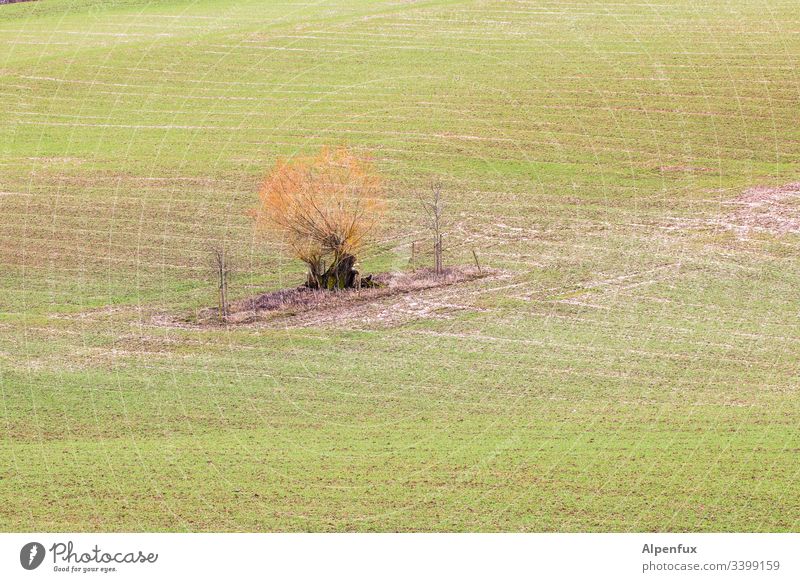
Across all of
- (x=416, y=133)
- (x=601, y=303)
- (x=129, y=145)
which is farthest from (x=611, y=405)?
(x=129, y=145)

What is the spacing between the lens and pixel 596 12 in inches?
3824

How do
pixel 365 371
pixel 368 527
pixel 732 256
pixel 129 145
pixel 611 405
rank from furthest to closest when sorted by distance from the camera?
pixel 129 145
pixel 732 256
pixel 365 371
pixel 611 405
pixel 368 527

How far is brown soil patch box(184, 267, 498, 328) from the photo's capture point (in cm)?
5409

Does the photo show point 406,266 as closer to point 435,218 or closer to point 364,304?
point 435,218

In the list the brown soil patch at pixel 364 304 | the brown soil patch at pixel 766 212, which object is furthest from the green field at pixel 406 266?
the brown soil patch at pixel 364 304

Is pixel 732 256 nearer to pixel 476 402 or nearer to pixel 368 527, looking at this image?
pixel 476 402

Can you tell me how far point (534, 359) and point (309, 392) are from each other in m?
8.47

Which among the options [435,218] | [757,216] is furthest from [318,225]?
[757,216]

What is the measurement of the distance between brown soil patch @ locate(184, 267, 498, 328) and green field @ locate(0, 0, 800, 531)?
1.03ft

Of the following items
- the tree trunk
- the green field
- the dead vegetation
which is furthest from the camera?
the dead vegetation

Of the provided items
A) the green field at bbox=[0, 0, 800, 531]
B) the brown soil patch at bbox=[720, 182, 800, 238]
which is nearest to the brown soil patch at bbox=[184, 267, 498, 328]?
the green field at bbox=[0, 0, 800, 531]

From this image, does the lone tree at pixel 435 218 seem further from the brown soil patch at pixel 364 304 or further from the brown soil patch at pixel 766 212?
the brown soil patch at pixel 766 212

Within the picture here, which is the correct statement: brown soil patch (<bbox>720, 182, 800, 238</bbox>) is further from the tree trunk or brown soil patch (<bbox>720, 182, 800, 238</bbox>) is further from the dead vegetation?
the tree trunk

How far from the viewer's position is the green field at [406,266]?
122ft
